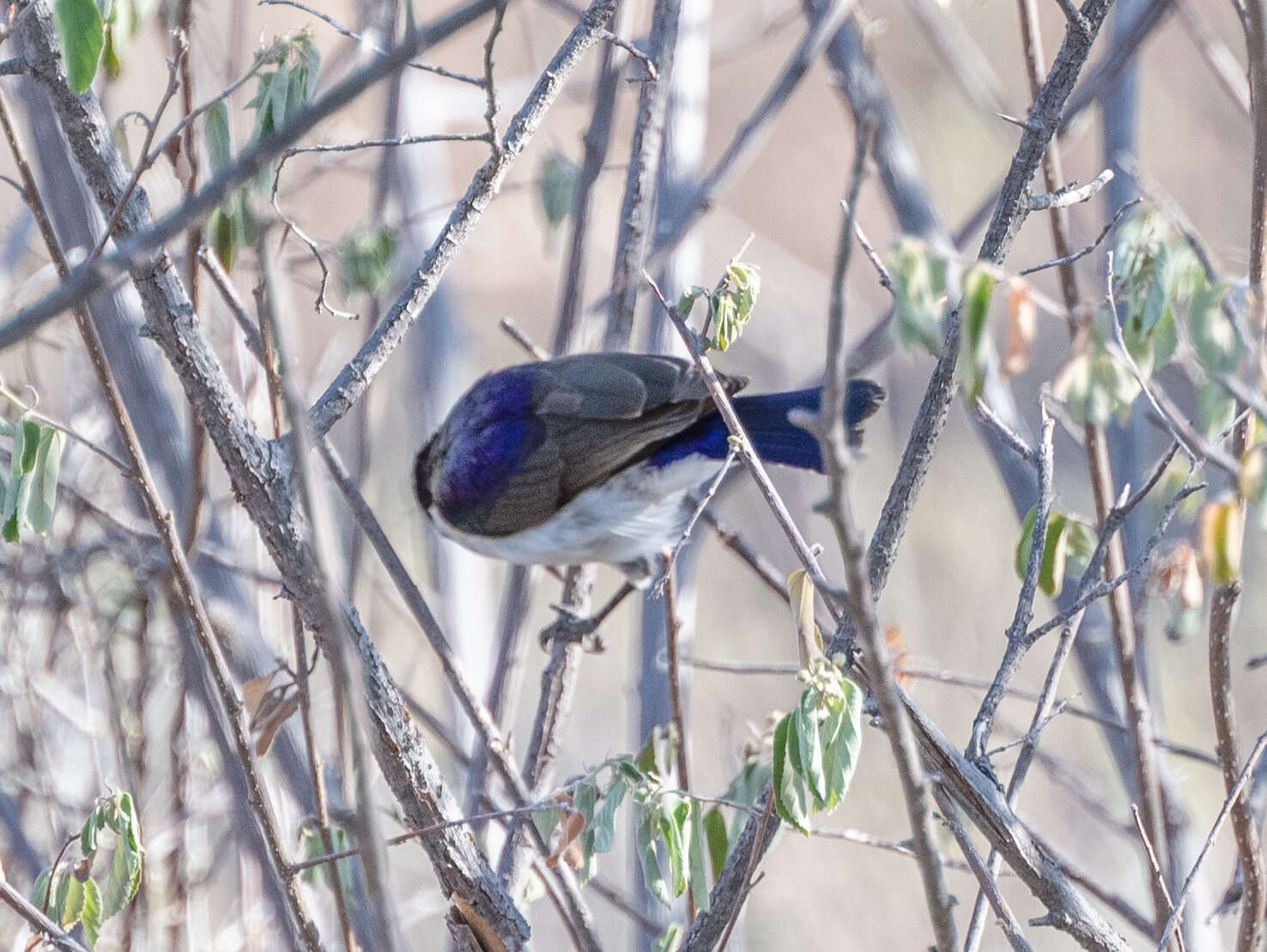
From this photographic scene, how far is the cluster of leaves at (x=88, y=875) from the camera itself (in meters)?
1.47

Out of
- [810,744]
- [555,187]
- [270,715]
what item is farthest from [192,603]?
[555,187]

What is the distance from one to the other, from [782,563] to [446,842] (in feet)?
13.8

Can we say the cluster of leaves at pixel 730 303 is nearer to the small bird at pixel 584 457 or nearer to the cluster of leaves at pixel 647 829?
the cluster of leaves at pixel 647 829

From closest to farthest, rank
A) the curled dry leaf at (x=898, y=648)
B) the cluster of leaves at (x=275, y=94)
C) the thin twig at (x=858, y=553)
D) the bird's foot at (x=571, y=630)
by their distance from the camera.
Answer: the thin twig at (x=858, y=553) < the cluster of leaves at (x=275, y=94) < the curled dry leaf at (x=898, y=648) < the bird's foot at (x=571, y=630)

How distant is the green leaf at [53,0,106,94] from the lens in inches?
51.6

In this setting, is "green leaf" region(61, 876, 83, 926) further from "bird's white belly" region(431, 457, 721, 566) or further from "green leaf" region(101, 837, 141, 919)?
"bird's white belly" region(431, 457, 721, 566)

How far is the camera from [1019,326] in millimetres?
1150

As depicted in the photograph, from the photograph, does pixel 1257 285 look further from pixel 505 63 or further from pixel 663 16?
pixel 505 63

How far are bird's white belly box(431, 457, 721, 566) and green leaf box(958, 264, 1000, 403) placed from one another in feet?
6.37

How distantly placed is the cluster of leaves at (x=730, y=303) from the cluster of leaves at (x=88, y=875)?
88 cm

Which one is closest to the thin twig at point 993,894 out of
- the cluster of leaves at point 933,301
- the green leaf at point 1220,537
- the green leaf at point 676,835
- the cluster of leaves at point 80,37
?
the green leaf at point 676,835

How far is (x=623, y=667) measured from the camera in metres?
6.73

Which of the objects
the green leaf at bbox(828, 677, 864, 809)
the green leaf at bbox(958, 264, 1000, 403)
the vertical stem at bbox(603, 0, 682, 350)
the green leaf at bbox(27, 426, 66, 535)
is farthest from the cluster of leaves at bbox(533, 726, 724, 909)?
the vertical stem at bbox(603, 0, 682, 350)

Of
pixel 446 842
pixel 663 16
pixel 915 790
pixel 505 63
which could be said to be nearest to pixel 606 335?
pixel 663 16
